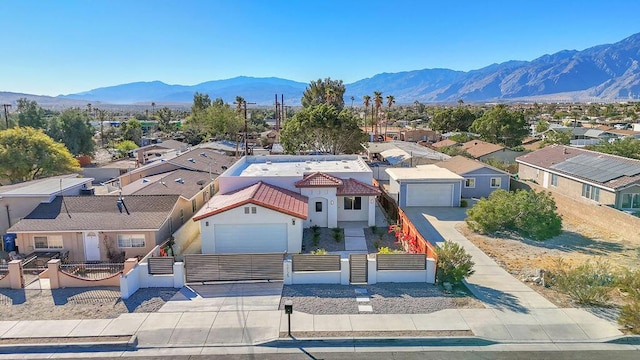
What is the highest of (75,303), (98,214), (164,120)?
(164,120)

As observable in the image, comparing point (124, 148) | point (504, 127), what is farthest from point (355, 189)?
point (124, 148)

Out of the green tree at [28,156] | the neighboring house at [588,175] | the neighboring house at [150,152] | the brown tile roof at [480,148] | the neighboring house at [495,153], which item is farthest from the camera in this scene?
the neighboring house at [150,152]

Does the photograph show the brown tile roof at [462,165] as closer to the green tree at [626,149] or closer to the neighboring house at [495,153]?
the neighboring house at [495,153]

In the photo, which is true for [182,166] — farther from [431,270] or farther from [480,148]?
[480,148]

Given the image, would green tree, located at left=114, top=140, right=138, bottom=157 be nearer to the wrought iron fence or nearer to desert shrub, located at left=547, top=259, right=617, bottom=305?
the wrought iron fence

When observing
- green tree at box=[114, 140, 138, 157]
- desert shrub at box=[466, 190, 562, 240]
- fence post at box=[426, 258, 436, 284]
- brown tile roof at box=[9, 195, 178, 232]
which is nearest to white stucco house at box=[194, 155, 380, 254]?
brown tile roof at box=[9, 195, 178, 232]

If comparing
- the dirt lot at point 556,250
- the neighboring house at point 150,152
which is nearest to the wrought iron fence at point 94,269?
the dirt lot at point 556,250
